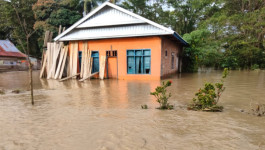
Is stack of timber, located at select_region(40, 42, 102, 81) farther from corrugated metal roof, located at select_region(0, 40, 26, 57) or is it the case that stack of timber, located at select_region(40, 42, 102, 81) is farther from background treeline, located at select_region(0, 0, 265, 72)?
corrugated metal roof, located at select_region(0, 40, 26, 57)

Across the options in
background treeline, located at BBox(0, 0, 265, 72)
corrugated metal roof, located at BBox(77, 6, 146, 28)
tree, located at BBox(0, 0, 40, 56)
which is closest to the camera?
corrugated metal roof, located at BBox(77, 6, 146, 28)

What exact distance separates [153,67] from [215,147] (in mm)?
9539

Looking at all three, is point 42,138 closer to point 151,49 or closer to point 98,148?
point 98,148

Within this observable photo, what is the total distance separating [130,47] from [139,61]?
3.82 ft

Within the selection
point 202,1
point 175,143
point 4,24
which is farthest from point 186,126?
point 4,24

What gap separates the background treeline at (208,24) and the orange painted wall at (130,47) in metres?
6.71

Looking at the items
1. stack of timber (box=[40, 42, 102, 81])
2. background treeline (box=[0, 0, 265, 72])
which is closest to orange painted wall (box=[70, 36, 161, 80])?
stack of timber (box=[40, 42, 102, 81])

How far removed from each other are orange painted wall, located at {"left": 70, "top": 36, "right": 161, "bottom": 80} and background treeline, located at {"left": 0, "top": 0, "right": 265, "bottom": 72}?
671cm

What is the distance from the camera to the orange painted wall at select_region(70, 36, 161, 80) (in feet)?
39.4

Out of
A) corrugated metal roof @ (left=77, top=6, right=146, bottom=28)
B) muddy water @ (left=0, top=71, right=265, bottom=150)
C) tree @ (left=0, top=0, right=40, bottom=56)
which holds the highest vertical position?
tree @ (left=0, top=0, right=40, bottom=56)

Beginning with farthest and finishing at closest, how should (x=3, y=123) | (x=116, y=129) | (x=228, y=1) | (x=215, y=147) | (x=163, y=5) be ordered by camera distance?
(x=163, y=5) < (x=228, y=1) < (x=3, y=123) < (x=116, y=129) < (x=215, y=147)

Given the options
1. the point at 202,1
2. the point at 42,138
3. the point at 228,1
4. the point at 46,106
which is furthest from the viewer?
the point at 202,1

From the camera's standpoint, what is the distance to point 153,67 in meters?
12.1

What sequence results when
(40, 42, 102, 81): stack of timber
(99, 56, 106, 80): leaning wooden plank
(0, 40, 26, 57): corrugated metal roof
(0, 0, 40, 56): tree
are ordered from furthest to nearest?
(0, 0, 40, 56): tree
(0, 40, 26, 57): corrugated metal roof
(40, 42, 102, 81): stack of timber
(99, 56, 106, 80): leaning wooden plank
